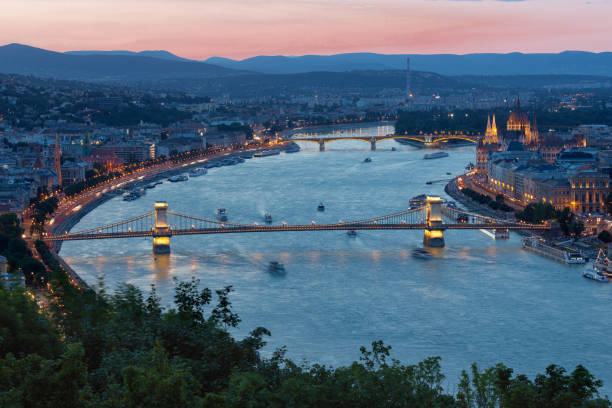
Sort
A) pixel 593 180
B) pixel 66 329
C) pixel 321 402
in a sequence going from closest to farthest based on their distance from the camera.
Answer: pixel 321 402
pixel 66 329
pixel 593 180

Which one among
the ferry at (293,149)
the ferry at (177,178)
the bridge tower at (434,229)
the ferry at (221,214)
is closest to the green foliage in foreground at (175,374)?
the bridge tower at (434,229)

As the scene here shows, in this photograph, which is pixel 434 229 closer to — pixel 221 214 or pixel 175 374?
pixel 221 214

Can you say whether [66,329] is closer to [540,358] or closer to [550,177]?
[540,358]

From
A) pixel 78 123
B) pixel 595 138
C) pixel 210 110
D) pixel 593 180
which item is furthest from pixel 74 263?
pixel 210 110

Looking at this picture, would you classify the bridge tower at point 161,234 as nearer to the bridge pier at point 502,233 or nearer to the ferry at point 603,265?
the bridge pier at point 502,233

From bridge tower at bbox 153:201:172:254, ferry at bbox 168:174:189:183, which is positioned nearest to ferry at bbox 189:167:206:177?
ferry at bbox 168:174:189:183
